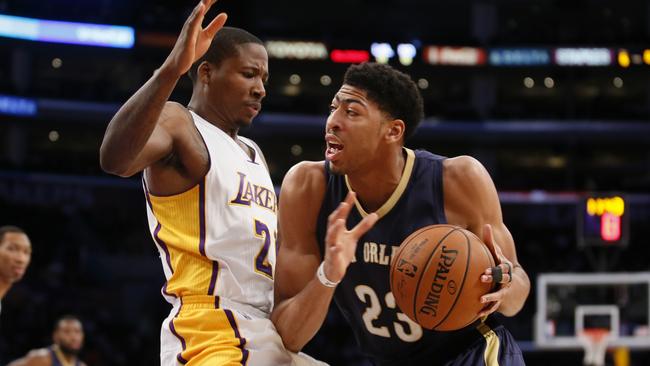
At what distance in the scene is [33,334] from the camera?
17.5 meters

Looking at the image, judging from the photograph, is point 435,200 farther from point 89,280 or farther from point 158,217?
point 89,280

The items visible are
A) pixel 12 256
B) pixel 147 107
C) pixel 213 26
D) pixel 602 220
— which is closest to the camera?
pixel 147 107

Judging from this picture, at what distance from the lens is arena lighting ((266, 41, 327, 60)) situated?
2498cm

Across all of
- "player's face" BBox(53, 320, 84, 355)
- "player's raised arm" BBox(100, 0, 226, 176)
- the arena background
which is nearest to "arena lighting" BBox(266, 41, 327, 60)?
the arena background

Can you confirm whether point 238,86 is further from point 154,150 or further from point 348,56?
point 348,56

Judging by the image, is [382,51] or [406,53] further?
[406,53]

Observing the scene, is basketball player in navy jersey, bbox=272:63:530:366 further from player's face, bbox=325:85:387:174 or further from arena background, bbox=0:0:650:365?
arena background, bbox=0:0:650:365

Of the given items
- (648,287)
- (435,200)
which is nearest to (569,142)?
(648,287)

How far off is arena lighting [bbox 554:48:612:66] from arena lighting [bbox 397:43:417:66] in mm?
3918

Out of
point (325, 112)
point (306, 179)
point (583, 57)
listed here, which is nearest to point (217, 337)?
point (306, 179)

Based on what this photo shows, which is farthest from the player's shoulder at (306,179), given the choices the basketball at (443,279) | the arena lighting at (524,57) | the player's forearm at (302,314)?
the arena lighting at (524,57)

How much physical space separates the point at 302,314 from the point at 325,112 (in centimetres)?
2209

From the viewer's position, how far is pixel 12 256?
22.8ft

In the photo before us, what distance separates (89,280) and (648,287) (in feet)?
41.9
